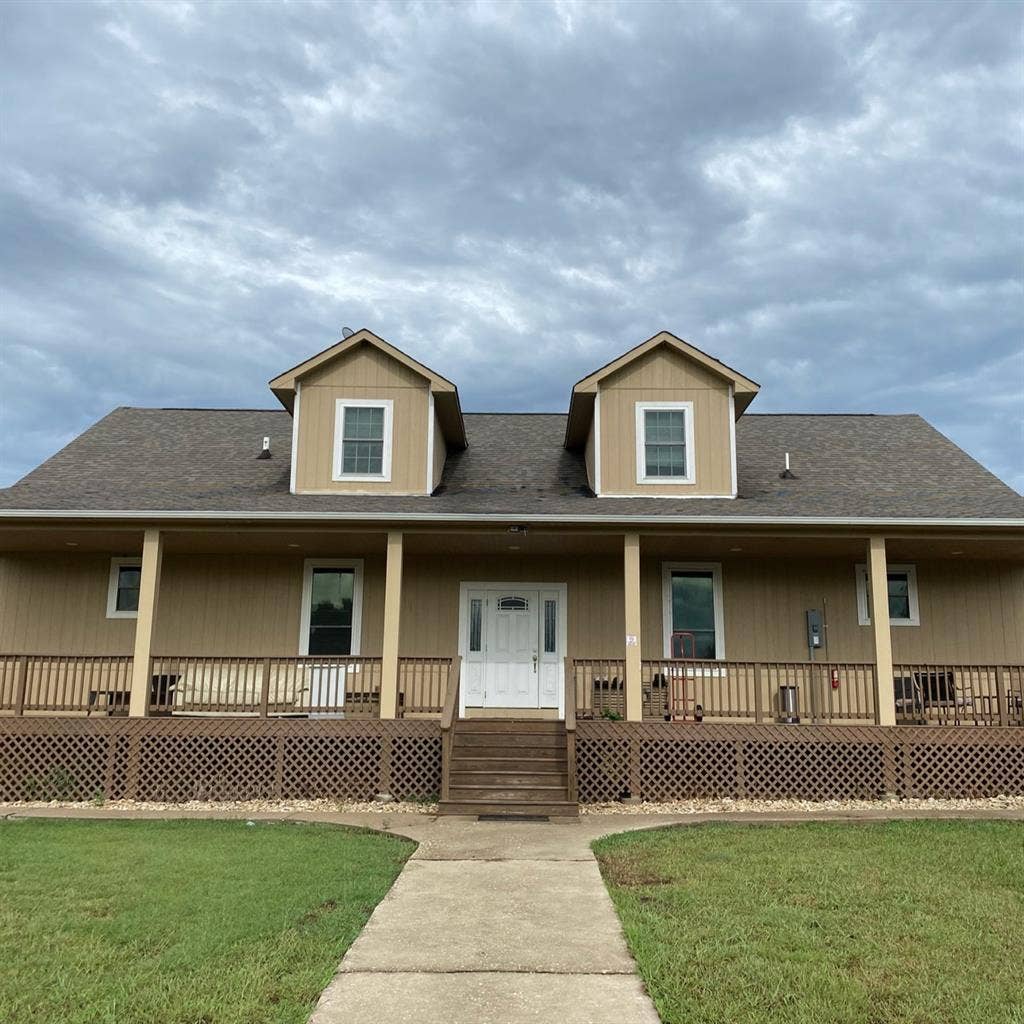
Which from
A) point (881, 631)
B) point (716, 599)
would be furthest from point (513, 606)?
point (881, 631)

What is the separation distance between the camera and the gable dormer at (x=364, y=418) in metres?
12.8

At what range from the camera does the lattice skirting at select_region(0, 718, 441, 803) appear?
10828 mm

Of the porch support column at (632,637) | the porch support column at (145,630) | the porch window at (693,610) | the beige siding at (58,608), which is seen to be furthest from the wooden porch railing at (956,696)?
the beige siding at (58,608)

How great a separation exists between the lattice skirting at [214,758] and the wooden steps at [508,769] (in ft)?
1.82

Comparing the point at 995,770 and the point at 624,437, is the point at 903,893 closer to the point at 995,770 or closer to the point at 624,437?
the point at 995,770

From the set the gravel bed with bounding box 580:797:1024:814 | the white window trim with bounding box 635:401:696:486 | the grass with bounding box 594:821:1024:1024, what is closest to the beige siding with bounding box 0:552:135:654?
the gravel bed with bounding box 580:797:1024:814

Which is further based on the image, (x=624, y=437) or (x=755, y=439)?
(x=755, y=439)

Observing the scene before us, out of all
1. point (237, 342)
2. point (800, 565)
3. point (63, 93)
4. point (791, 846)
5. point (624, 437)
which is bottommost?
point (791, 846)

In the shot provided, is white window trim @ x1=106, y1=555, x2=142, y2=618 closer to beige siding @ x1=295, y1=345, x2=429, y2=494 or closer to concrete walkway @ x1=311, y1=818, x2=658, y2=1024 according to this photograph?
beige siding @ x1=295, y1=345, x2=429, y2=494

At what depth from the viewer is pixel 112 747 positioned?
1092 centimetres

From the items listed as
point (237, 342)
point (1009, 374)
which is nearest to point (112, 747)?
point (237, 342)

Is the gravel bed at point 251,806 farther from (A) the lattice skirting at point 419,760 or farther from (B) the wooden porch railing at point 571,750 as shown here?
(B) the wooden porch railing at point 571,750

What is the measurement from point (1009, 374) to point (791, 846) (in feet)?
102

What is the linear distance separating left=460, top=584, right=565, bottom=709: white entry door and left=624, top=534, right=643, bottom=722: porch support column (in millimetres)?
2303
